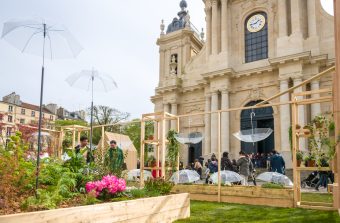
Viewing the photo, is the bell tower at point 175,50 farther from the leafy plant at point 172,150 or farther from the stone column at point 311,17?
the leafy plant at point 172,150

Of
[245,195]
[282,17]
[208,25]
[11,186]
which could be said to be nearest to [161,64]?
[208,25]

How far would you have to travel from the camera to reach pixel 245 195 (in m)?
9.30

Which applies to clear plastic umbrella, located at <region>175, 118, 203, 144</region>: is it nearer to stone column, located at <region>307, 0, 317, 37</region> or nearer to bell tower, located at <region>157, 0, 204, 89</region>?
stone column, located at <region>307, 0, 317, 37</region>

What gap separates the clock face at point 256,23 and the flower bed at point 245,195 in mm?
18220

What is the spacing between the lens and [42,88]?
534 cm

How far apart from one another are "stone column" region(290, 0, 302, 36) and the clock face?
3.01 meters

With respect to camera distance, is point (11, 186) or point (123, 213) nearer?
point (11, 186)

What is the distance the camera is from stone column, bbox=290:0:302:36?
2172cm

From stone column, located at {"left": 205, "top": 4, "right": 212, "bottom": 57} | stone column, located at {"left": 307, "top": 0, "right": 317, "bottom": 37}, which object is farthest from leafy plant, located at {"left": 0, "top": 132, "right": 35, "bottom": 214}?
stone column, located at {"left": 205, "top": 4, "right": 212, "bottom": 57}

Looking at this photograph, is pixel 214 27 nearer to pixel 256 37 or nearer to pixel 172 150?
pixel 256 37

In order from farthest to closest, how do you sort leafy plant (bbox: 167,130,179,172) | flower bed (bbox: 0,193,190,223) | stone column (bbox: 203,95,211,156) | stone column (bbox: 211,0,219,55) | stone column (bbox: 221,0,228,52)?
stone column (bbox: 211,0,219,55) < stone column (bbox: 221,0,228,52) < stone column (bbox: 203,95,211,156) < leafy plant (bbox: 167,130,179,172) < flower bed (bbox: 0,193,190,223)

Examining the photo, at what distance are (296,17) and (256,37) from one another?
377 cm

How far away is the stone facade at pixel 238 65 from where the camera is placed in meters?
21.0

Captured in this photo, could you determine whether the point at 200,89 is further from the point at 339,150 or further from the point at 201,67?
the point at 339,150
